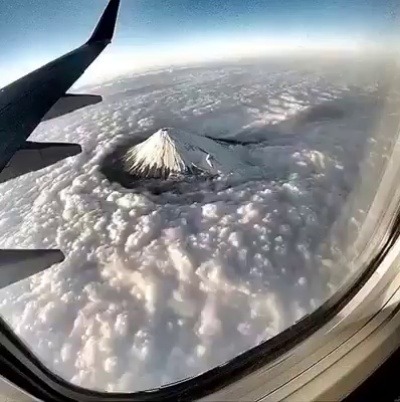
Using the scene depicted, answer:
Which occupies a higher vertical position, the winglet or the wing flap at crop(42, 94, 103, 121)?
the winglet

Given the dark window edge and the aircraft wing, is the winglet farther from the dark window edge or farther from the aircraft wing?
the dark window edge

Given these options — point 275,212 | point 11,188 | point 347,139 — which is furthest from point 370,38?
point 11,188

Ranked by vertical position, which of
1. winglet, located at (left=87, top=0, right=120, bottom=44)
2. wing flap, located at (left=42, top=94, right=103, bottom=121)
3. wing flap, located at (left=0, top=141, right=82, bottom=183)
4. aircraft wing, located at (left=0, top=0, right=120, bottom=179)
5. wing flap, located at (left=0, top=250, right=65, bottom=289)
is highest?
winglet, located at (left=87, top=0, right=120, bottom=44)

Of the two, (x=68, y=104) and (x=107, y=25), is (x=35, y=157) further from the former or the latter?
(x=107, y=25)

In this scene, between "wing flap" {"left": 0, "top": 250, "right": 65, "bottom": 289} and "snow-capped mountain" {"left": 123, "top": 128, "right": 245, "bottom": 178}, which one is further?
"snow-capped mountain" {"left": 123, "top": 128, "right": 245, "bottom": 178}

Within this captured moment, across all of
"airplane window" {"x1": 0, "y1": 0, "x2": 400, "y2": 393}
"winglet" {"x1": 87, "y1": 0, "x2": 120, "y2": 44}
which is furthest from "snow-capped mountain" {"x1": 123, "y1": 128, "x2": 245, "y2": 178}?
"winglet" {"x1": 87, "y1": 0, "x2": 120, "y2": 44}

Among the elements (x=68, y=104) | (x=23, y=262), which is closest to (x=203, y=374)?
(x=23, y=262)

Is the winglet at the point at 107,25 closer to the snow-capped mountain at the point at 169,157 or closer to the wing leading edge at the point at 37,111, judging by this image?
the wing leading edge at the point at 37,111
